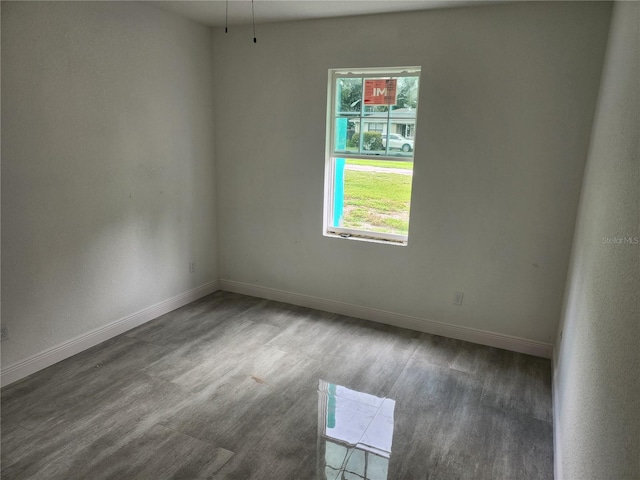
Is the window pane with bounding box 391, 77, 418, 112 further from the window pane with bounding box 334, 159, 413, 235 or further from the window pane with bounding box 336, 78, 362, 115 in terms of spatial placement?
the window pane with bounding box 334, 159, 413, 235

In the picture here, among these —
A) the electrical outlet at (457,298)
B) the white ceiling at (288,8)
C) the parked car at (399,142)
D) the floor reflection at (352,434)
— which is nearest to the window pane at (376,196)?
the parked car at (399,142)

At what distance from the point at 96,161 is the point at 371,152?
2227 millimetres

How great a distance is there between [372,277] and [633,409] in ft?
9.30

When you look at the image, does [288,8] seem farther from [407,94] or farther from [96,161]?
[96,161]

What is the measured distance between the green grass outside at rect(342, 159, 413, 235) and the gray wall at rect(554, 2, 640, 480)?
1440mm

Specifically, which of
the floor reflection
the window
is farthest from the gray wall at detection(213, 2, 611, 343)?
the floor reflection

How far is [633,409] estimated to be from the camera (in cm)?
106

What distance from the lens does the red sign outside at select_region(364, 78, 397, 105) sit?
356cm

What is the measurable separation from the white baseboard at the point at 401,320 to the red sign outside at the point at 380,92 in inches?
73.4

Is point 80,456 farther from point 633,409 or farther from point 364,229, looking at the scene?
point 364,229

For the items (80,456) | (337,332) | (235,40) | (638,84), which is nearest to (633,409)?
(638,84)

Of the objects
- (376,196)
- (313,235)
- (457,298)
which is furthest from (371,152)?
(457,298)

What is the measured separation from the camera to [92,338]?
3.28 meters

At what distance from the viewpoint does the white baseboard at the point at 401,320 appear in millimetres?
3383
